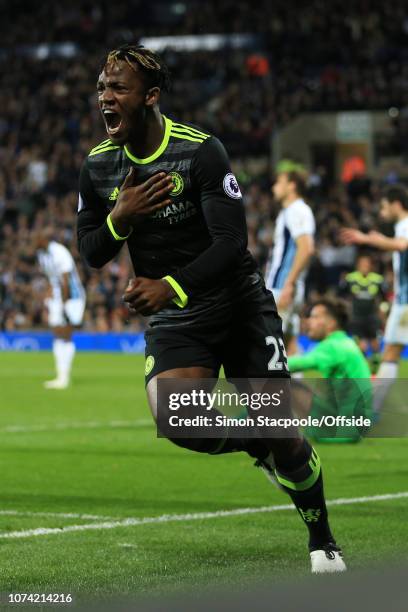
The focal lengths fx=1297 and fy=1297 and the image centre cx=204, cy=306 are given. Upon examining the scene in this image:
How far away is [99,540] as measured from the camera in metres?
6.35

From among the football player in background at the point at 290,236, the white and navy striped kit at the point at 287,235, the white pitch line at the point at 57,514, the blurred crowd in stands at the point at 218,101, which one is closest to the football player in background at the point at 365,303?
the football player in background at the point at 290,236

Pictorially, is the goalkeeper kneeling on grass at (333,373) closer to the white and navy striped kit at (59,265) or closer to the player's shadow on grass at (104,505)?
the player's shadow on grass at (104,505)

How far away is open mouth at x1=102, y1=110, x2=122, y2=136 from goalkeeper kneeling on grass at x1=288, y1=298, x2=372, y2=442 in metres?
4.37

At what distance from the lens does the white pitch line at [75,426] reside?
1202cm

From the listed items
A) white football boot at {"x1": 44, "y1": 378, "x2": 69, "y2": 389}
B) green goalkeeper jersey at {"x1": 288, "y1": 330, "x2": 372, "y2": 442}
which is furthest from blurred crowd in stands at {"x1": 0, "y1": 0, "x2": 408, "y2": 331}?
green goalkeeper jersey at {"x1": 288, "y1": 330, "x2": 372, "y2": 442}

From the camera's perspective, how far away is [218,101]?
1454 inches

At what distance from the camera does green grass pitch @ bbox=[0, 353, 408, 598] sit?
218 inches

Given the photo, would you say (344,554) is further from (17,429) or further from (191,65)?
(191,65)

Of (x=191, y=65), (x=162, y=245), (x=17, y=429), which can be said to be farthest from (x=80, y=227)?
(x=191, y=65)

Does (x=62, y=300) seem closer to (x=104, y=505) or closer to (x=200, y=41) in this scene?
(x=104, y=505)

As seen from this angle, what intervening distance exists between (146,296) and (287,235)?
7.75 meters

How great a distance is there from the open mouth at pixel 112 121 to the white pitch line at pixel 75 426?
268 inches

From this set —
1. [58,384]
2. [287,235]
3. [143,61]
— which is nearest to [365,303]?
[58,384]

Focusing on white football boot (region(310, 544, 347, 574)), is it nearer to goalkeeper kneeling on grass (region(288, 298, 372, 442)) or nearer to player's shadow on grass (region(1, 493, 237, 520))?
player's shadow on grass (region(1, 493, 237, 520))
